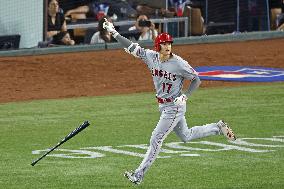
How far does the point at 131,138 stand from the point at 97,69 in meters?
7.57

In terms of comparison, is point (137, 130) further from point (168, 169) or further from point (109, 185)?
point (109, 185)

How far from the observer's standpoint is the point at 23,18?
22.9 meters

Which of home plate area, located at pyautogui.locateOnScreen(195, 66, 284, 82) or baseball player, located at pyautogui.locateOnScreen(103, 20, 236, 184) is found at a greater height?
baseball player, located at pyautogui.locateOnScreen(103, 20, 236, 184)

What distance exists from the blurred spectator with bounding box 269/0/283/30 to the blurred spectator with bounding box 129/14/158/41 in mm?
3574

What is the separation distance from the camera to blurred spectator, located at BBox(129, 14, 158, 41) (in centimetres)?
2344

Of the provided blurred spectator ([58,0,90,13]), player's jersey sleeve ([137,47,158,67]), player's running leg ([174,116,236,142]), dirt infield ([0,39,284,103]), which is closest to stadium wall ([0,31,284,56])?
dirt infield ([0,39,284,103])

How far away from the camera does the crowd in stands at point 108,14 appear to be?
23.2 meters

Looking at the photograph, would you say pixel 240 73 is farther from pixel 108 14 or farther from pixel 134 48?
pixel 134 48

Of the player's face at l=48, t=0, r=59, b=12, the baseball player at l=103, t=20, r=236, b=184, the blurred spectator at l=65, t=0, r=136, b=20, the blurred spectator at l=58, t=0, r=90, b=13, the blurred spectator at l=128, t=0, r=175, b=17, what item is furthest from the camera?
the blurred spectator at l=128, t=0, r=175, b=17

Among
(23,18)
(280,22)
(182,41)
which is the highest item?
(23,18)

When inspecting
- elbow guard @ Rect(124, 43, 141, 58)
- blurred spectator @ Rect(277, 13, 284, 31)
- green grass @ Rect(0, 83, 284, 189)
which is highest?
elbow guard @ Rect(124, 43, 141, 58)

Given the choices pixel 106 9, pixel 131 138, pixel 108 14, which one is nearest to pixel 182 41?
pixel 108 14

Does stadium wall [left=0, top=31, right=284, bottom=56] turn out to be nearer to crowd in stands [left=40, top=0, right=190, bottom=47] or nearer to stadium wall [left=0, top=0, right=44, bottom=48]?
crowd in stands [left=40, top=0, right=190, bottom=47]

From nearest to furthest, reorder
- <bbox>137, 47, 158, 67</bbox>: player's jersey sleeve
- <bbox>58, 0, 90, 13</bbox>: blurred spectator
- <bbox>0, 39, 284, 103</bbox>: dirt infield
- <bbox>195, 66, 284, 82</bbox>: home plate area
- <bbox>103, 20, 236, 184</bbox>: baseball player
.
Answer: <bbox>103, 20, 236, 184</bbox>: baseball player, <bbox>137, 47, 158, 67</bbox>: player's jersey sleeve, <bbox>0, 39, 284, 103</bbox>: dirt infield, <bbox>195, 66, 284, 82</bbox>: home plate area, <bbox>58, 0, 90, 13</bbox>: blurred spectator
